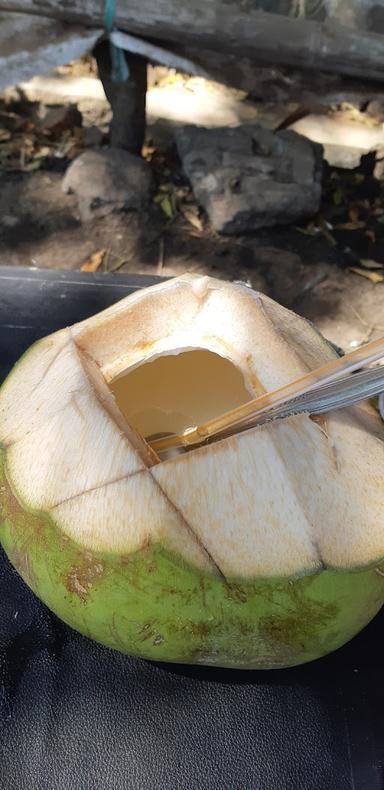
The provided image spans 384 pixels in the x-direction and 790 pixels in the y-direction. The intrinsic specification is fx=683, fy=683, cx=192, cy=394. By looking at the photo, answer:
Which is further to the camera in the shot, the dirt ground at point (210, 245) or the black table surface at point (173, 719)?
the dirt ground at point (210, 245)

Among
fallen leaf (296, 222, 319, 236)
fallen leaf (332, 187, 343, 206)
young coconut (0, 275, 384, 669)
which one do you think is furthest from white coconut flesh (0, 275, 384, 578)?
fallen leaf (332, 187, 343, 206)

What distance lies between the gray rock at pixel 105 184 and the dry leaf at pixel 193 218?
0.43 ft

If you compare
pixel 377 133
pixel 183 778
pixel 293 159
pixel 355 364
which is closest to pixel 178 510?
pixel 355 364

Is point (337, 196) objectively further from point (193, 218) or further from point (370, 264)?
point (193, 218)

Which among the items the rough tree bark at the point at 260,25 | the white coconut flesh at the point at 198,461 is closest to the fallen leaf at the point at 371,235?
the rough tree bark at the point at 260,25

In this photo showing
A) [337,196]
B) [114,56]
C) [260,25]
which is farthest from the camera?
[337,196]

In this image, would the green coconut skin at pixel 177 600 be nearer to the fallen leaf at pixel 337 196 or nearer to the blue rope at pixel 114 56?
the blue rope at pixel 114 56

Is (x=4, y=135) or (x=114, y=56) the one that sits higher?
(x=114, y=56)

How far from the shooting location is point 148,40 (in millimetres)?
1789

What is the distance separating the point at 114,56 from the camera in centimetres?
189

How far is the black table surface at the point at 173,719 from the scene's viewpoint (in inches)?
30.4

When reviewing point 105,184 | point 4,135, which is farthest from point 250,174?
point 4,135

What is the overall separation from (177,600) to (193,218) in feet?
5.35

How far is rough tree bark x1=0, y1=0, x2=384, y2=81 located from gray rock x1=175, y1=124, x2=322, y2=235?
0.34 m
